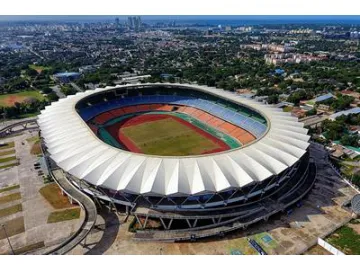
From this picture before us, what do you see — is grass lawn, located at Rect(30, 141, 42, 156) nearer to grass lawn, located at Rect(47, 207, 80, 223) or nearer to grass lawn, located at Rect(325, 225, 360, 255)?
grass lawn, located at Rect(47, 207, 80, 223)

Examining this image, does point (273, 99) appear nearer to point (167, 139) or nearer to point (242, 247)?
point (167, 139)

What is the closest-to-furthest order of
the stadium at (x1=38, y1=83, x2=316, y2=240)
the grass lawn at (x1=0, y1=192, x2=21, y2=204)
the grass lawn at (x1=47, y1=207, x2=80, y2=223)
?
the stadium at (x1=38, y1=83, x2=316, y2=240) < the grass lawn at (x1=47, y1=207, x2=80, y2=223) < the grass lawn at (x1=0, y1=192, x2=21, y2=204)

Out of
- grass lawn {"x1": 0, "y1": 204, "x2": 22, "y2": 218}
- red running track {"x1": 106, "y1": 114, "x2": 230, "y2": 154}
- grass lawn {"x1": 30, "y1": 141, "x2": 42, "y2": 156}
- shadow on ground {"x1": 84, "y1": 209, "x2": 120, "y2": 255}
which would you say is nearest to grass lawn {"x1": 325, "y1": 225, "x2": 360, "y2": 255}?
shadow on ground {"x1": 84, "y1": 209, "x2": 120, "y2": 255}

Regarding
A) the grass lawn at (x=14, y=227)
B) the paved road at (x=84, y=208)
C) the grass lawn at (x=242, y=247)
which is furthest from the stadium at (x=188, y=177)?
the grass lawn at (x=14, y=227)

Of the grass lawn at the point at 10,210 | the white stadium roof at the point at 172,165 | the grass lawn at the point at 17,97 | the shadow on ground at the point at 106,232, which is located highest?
the white stadium roof at the point at 172,165

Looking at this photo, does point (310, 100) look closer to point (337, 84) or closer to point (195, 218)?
point (337, 84)

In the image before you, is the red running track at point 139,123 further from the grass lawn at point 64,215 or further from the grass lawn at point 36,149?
the grass lawn at point 64,215

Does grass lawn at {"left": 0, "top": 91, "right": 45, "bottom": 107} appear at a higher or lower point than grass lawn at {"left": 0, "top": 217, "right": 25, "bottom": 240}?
lower
